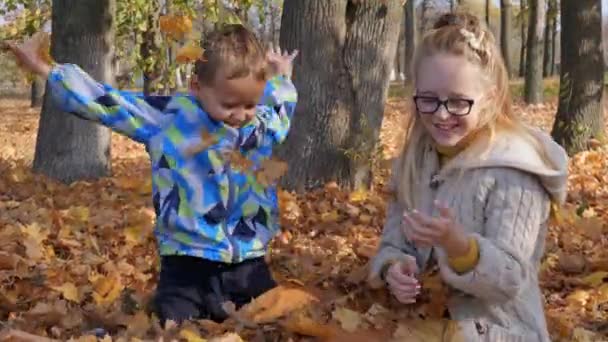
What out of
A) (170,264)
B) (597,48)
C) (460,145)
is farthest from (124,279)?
(597,48)

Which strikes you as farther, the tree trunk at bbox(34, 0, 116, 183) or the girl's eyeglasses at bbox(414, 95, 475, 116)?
the tree trunk at bbox(34, 0, 116, 183)

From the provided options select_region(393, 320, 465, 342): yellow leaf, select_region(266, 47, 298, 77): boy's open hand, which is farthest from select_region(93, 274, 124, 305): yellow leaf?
select_region(393, 320, 465, 342): yellow leaf

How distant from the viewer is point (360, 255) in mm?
4336

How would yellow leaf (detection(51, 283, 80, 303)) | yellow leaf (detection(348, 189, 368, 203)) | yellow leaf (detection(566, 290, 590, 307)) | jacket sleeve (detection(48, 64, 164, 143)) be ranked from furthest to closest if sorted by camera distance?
yellow leaf (detection(348, 189, 368, 203))
yellow leaf (detection(566, 290, 590, 307))
yellow leaf (detection(51, 283, 80, 303))
jacket sleeve (detection(48, 64, 164, 143))

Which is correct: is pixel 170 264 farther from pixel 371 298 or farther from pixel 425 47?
pixel 425 47

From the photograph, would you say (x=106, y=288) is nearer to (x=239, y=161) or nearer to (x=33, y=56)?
(x=239, y=161)

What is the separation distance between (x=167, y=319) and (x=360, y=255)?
4.84 feet

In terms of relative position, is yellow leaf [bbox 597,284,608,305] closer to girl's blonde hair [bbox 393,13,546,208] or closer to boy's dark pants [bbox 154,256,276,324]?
girl's blonde hair [bbox 393,13,546,208]

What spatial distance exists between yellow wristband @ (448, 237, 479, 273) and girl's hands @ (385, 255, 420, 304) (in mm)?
220

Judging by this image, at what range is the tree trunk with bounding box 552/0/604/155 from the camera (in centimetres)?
859

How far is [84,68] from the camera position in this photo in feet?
25.1

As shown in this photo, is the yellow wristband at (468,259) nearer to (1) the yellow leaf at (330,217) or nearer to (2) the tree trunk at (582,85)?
(1) the yellow leaf at (330,217)

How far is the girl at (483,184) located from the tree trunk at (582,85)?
6279 mm

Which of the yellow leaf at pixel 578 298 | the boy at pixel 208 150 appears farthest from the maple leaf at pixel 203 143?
the yellow leaf at pixel 578 298
